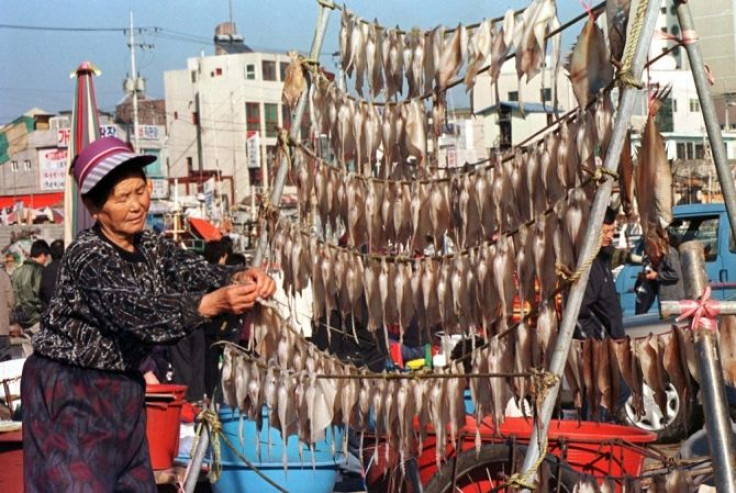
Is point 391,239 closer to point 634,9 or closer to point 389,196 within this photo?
point 389,196

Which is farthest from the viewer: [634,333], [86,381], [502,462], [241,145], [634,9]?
[241,145]

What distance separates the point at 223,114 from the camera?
81.2 meters

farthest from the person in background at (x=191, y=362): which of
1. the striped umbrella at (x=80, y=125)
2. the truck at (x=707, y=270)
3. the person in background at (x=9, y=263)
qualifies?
the person in background at (x=9, y=263)

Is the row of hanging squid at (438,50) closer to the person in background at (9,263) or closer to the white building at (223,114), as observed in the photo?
the person in background at (9,263)

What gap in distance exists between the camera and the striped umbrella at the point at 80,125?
31.8 feet

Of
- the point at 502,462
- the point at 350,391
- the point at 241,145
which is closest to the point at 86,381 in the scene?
the point at 350,391

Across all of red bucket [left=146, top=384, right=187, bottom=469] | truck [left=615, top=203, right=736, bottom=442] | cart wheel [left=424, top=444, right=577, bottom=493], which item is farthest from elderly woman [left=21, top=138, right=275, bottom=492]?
truck [left=615, top=203, right=736, bottom=442]

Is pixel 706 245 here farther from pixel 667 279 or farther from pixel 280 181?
pixel 280 181

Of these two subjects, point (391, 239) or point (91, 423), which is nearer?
point (91, 423)

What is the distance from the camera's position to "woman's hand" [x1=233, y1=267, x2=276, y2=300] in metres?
3.94

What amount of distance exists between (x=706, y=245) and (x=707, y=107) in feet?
27.2

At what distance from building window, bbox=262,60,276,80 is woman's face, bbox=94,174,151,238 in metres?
78.4

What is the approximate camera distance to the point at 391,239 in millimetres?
4316

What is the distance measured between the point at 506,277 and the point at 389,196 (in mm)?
629
